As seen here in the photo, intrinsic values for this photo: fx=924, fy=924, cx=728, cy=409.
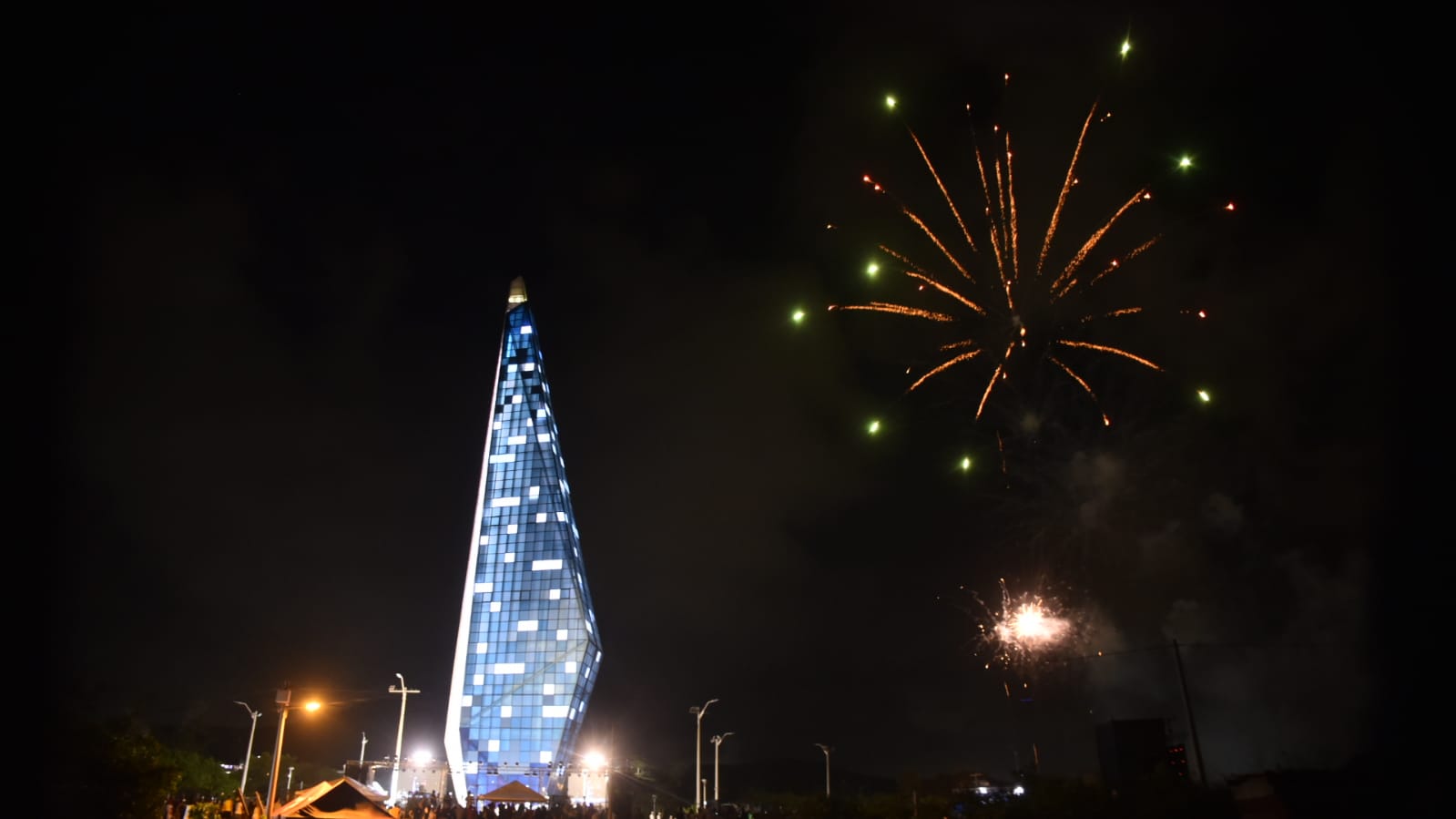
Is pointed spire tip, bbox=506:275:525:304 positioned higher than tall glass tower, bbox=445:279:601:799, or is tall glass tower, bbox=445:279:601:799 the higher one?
pointed spire tip, bbox=506:275:525:304

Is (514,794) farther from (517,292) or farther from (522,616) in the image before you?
(517,292)

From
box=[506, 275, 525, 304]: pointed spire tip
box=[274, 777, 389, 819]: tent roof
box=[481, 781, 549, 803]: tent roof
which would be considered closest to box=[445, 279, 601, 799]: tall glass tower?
box=[506, 275, 525, 304]: pointed spire tip

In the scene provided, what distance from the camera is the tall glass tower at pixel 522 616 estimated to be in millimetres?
81875

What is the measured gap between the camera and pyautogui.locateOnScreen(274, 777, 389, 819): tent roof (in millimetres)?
20047

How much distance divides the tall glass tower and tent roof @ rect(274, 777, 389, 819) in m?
61.3

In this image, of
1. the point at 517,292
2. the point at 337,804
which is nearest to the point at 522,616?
the point at 517,292

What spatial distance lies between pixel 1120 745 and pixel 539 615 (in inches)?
1962

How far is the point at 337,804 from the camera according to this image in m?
21.0

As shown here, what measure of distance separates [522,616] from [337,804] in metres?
66.7

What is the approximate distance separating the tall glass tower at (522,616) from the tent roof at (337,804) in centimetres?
6127

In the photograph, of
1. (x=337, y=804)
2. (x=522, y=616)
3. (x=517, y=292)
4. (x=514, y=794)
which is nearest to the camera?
(x=337, y=804)

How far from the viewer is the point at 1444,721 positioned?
31.1m

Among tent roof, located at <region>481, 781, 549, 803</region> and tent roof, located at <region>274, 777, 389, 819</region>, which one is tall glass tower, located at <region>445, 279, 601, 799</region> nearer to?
tent roof, located at <region>481, 781, 549, 803</region>

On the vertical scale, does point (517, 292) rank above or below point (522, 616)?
above
